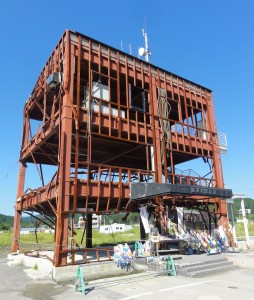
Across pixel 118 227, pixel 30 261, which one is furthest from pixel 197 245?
pixel 118 227

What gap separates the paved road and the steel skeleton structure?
2593 millimetres

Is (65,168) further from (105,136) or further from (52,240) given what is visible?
(52,240)

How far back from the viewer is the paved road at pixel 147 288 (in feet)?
33.4

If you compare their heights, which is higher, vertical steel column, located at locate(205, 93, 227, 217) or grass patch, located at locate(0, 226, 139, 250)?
vertical steel column, located at locate(205, 93, 227, 217)

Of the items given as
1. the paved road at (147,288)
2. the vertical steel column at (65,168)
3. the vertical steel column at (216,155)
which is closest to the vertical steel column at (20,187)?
the paved road at (147,288)

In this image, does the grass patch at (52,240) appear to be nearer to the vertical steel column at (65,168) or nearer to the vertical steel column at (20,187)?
the vertical steel column at (20,187)

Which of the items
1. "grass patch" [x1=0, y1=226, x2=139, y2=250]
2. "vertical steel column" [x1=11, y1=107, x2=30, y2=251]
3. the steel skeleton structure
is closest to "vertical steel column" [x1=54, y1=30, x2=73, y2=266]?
the steel skeleton structure

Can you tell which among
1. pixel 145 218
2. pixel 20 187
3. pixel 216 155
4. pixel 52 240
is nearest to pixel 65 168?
pixel 145 218

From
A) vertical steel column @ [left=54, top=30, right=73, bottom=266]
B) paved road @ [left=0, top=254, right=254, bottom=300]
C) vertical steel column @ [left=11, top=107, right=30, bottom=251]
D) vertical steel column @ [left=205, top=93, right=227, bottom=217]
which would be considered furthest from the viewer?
vertical steel column @ [left=205, top=93, right=227, bottom=217]

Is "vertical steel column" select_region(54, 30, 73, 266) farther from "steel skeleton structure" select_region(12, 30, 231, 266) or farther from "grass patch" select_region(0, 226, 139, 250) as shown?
"grass patch" select_region(0, 226, 139, 250)

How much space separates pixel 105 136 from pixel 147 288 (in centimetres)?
1011

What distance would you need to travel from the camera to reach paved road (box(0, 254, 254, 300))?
10.2 metres

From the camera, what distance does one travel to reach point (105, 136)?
18719 millimetres

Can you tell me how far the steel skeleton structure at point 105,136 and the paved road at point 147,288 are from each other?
2593mm
